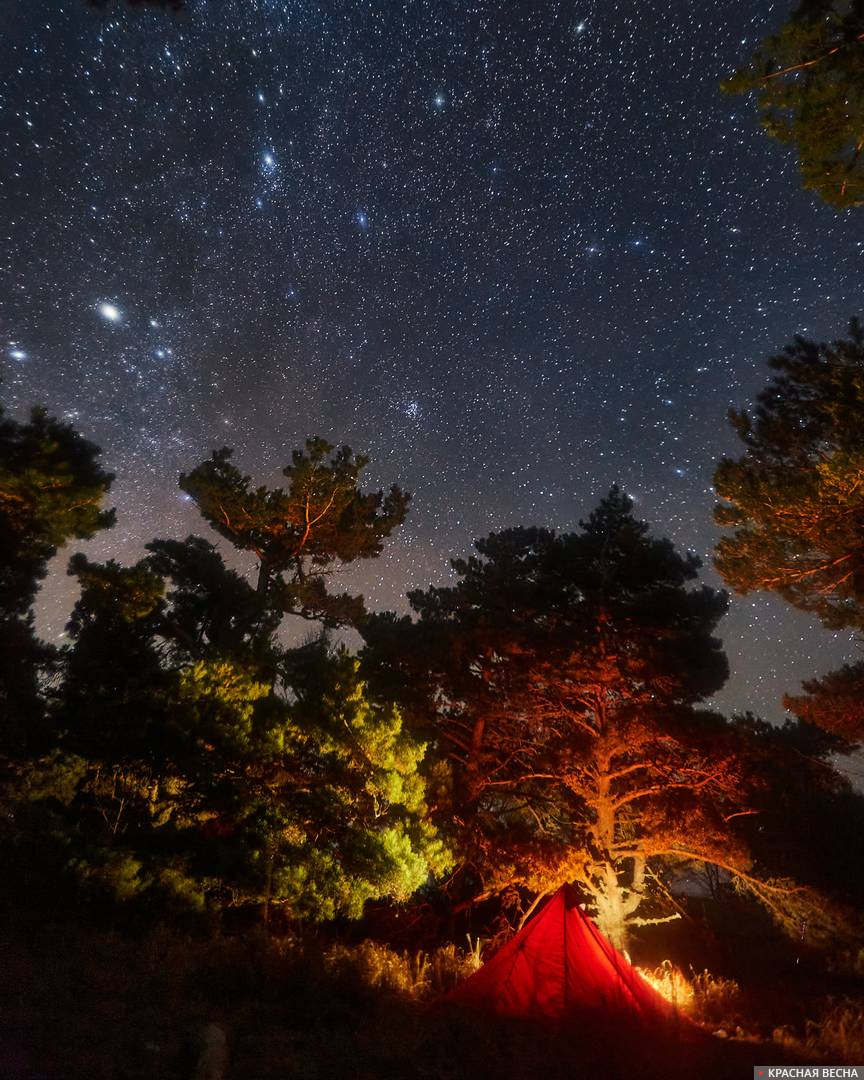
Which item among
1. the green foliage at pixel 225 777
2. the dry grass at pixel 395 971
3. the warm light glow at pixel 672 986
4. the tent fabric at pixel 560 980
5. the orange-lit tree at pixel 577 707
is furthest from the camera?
the orange-lit tree at pixel 577 707

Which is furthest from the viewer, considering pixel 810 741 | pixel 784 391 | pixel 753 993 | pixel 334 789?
pixel 810 741

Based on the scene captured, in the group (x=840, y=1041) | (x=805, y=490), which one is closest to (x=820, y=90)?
(x=805, y=490)

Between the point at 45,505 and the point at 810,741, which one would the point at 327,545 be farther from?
the point at 810,741

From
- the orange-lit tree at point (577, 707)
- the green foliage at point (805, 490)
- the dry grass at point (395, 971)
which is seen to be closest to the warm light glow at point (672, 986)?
the orange-lit tree at point (577, 707)

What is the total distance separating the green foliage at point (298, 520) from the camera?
18422mm

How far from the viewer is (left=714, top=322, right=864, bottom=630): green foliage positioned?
38.5 ft

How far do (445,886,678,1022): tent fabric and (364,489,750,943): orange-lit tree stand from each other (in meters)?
3.78

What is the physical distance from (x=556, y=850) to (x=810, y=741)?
16.9m

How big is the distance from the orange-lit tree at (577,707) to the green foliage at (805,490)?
3.28m

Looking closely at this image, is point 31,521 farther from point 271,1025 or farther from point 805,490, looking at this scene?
point 805,490

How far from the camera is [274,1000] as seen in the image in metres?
8.34

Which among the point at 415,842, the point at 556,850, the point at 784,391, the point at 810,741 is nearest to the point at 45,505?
the point at 415,842

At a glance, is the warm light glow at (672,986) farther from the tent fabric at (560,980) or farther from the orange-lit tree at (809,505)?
the orange-lit tree at (809,505)

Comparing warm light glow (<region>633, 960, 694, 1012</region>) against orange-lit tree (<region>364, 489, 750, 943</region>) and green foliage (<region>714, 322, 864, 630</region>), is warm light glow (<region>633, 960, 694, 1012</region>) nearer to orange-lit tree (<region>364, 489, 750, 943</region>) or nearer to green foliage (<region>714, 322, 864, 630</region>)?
orange-lit tree (<region>364, 489, 750, 943</region>)
